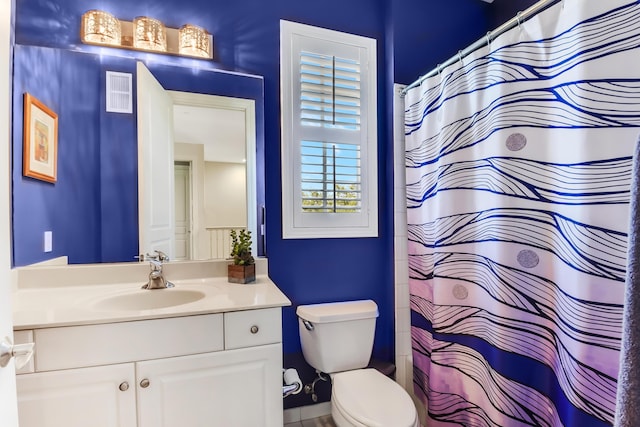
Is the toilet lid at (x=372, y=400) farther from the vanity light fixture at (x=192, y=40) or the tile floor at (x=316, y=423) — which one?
the vanity light fixture at (x=192, y=40)

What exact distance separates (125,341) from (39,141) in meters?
0.97

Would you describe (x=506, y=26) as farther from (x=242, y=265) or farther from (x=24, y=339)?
(x=24, y=339)

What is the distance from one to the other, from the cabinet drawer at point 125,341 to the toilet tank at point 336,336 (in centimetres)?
60

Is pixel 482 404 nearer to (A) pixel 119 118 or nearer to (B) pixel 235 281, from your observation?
(B) pixel 235 281

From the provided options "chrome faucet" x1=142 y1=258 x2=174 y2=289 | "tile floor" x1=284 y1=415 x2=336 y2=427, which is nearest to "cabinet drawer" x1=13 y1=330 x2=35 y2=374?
"chrome faucet" x1=142 y1=258 x2=174 y2=289

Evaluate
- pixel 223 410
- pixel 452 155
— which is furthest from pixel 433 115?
pixel 223 410

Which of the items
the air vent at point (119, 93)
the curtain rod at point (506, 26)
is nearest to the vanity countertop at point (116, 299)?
the air vent at point (119, 93)

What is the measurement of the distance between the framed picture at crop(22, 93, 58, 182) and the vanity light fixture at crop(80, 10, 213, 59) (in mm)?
385

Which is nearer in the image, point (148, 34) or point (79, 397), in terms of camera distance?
point (79, 397)

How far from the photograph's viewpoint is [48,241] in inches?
55.1

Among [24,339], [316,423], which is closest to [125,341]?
[24,339]

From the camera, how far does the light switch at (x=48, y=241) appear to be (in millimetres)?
1392

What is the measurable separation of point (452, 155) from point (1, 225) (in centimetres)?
156

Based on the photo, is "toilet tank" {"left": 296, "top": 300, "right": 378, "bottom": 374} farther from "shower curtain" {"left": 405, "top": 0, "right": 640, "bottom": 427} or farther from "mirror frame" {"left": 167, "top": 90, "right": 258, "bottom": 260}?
"mirror frame" {"left": 167, "top": 90, "right": 258, "bottom": 260}
